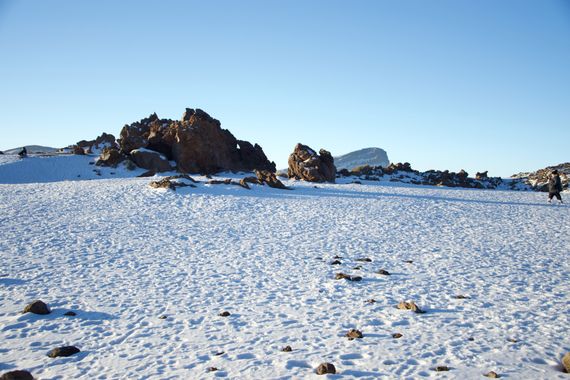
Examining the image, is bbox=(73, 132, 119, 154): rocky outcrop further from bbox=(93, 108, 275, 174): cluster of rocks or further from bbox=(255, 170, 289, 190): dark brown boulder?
bbox=(255, 170, 289, 190): dark brown boulder

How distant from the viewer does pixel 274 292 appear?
34.9 ft

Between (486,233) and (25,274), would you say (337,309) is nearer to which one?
(25,274)

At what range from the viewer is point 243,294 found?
10469 mm

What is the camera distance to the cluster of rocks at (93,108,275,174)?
44844 mm

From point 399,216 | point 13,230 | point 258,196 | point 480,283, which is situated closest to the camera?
point 480,283

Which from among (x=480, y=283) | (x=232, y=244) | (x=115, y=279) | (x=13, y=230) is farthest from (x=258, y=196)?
(x=480, y=283)

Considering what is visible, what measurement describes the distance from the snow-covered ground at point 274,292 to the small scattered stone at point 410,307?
0.22 metres

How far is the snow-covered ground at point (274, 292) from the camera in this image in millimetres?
6973

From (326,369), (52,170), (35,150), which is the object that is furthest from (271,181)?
(35,150)

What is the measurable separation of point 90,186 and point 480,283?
93.4 ft

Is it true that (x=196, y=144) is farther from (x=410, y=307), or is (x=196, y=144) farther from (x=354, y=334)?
(x=354, y=334)

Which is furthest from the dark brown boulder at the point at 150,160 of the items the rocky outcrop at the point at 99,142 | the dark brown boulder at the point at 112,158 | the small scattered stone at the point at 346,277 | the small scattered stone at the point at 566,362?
the small scattered stone at the point at 566,362

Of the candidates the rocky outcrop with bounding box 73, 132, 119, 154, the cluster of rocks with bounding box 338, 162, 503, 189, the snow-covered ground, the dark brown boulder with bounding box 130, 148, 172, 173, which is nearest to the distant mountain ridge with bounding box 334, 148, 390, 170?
the cluster of rocks with bounding box 338, 162, 503, 189

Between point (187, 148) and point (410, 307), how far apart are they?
39038mm
